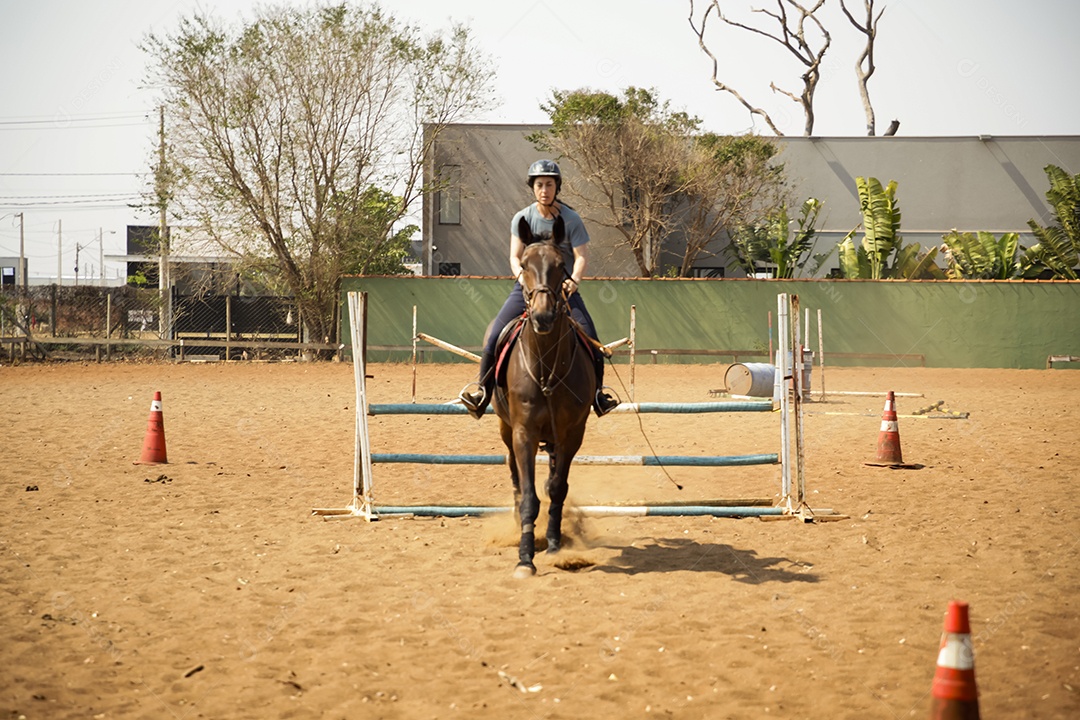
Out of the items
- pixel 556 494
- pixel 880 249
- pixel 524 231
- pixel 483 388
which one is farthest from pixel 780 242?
pixel 524 231

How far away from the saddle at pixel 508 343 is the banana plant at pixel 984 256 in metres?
30.8

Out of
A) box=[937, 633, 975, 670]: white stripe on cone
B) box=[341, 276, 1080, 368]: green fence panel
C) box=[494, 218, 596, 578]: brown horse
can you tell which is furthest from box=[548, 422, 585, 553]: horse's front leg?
box=[341, 276, 1080, 368]: green fence panel

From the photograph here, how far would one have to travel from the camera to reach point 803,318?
1200 inches

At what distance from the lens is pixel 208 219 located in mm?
31312

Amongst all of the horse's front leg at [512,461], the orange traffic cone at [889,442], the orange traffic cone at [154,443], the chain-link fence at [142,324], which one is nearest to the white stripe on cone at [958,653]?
the horse's front leg at [512,461]

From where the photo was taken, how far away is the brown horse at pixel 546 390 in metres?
6.67

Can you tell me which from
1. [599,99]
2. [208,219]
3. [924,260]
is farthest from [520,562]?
[599,99]

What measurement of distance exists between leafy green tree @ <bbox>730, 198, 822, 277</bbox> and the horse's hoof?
3161 centimetres

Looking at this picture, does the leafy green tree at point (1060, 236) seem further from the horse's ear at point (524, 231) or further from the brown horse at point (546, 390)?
the horse's ear at point (524, 231)

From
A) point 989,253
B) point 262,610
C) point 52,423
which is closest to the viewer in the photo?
point 262,610

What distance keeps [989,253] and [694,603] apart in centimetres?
3290

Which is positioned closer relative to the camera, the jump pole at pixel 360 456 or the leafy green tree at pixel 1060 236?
the jump pole at pixel 360 456

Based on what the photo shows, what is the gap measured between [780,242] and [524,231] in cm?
3095

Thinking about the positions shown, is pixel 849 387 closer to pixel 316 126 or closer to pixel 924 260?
pixel 924 260
